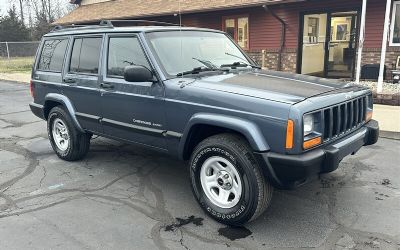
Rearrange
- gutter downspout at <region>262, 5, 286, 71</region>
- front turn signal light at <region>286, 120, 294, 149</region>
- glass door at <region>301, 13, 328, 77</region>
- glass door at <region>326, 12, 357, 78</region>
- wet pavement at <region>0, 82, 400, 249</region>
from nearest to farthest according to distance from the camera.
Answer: front turn signal light at <region>286, 120, 294, 149</region> → wet pavement at <region>0, 82, 400, 249</region> → glass door at <region>326, 12, 357, 78</region> → glass door at <region>301, 13, 328, 77</region> → gutter downspout at <region>262, 5, 286, 71</region>

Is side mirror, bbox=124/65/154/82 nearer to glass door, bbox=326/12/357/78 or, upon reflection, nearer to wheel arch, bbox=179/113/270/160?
wheel arch, bbox=179/113/270/160

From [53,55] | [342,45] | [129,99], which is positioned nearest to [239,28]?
[342,45]

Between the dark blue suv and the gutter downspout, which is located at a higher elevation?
the gutter downspout

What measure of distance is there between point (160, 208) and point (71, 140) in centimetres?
206

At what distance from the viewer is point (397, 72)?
11.1 metres

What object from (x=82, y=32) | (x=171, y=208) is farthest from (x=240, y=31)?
(x=171, y=208)

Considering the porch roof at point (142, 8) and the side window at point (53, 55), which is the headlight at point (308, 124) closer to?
the side window at point (53, 55)

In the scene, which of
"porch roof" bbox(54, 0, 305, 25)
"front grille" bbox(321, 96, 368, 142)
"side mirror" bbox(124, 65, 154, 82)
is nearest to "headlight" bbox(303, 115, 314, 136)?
"front grille" bbox(321, 96, 368, 142)

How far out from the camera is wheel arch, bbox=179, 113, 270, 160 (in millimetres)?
3311

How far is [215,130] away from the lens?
3.85m

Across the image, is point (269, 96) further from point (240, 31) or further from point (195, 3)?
point (195, 3)

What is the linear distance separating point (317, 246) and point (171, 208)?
1.52 m

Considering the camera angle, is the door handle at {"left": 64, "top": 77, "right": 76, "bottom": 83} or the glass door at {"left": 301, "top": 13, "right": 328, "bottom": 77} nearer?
the door handle at {"left": 64, "top": 77, "right": 76, "bottom": 83}

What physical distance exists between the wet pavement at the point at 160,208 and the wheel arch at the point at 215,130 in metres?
0.70
